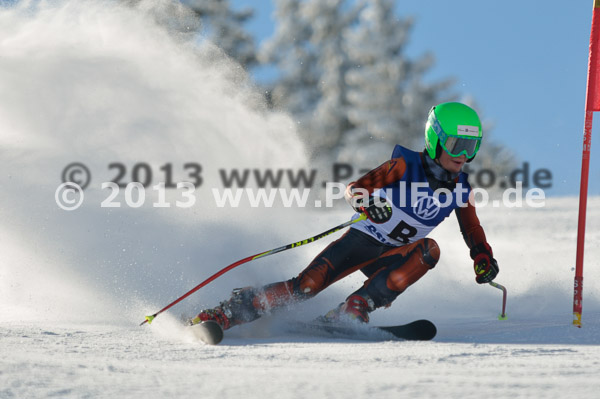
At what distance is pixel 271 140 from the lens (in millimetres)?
10312

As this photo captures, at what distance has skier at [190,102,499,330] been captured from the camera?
12.6 feet

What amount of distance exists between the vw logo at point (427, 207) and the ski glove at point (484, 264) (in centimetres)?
38

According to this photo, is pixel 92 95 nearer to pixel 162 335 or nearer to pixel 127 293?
pixel 127 293

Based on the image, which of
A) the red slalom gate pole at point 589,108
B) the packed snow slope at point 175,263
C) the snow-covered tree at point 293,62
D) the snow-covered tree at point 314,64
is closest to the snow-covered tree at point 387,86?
the snow-covered tree at point 314,64

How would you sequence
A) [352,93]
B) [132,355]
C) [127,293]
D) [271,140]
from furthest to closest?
[352,93]
[271,140]
[127,293]
[132,355]

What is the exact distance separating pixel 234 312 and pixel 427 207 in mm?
1248

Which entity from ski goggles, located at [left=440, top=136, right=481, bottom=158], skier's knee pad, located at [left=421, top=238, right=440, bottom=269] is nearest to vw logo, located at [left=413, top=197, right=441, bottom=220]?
skier's knee pad, located at [left=421, top=238, right=440, bottom=269]

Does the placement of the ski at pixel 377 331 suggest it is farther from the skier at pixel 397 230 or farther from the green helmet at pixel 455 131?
the green helmet at pixel 455 131

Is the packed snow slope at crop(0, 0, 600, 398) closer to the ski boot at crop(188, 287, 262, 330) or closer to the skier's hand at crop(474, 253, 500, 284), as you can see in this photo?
the ski boot at crop(188, 287, 262, 330)

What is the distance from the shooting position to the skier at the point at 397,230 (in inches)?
151

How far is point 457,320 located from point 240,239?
6.14ft

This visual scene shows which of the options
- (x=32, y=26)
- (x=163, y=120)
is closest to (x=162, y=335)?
(x=163, y=120)

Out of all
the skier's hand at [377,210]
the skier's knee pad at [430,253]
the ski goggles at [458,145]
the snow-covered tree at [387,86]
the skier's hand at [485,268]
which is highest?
the snow-covered tree at [387,86]

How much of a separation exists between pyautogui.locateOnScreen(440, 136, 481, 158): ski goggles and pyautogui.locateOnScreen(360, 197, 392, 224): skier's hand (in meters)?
0.45
